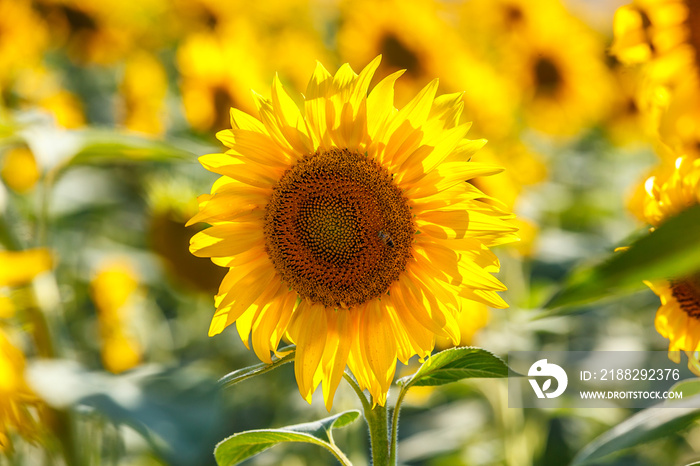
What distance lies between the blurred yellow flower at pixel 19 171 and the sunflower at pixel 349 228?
6.25 ft

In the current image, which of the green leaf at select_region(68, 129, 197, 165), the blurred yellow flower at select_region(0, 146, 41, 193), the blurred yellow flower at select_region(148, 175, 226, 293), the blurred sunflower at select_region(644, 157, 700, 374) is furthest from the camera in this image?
the blurred yellow flower at select_region(0, 146, 41, 193)

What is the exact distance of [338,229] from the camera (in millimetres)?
865

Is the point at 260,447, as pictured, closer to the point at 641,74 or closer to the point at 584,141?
the point at 641,74

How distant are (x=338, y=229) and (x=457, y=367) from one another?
0.80 ft

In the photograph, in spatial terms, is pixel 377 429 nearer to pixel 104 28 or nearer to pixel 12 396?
pixel 12 396

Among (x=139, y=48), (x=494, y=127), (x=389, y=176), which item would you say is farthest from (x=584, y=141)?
(x=389, y=176)

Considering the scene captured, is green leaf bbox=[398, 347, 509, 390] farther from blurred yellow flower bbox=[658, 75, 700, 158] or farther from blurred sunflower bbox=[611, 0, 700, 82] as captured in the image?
blurred sunflower bbox=[611, 0, 700, 82]

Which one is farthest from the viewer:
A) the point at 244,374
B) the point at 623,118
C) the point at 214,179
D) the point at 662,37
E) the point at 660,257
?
the point at 623,118

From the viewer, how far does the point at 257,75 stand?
2320 mm

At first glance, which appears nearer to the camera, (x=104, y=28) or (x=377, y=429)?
(x=377, y=429)

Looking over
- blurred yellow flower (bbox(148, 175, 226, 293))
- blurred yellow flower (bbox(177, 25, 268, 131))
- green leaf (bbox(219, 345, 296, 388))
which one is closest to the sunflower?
green leaf (bbox(219, 345, 296, 388))

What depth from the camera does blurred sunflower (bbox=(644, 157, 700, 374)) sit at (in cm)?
83

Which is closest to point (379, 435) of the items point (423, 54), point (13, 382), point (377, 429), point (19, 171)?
point (377, 429)

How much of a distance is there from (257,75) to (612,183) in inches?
60.3
